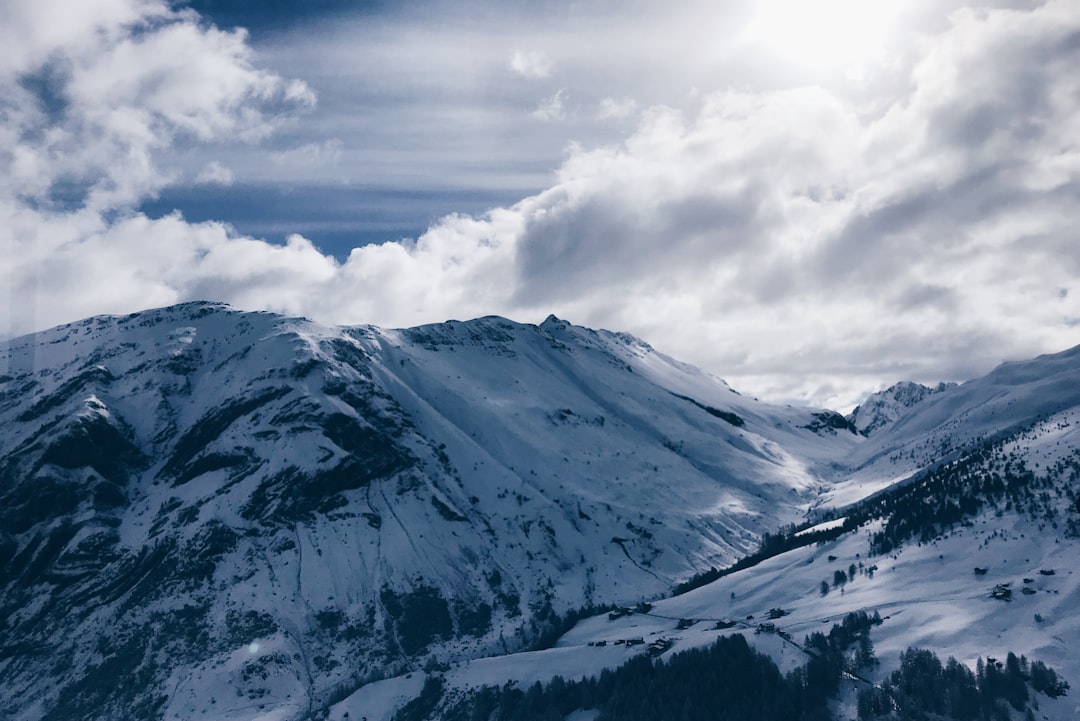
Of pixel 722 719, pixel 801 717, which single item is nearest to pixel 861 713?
pixel 801 717

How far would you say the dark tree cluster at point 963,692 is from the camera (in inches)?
7313

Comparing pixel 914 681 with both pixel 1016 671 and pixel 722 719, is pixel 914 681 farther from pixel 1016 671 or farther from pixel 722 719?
pixel 722 719

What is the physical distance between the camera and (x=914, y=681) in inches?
7766

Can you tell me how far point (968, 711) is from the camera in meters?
184

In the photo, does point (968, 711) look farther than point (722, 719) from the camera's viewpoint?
No

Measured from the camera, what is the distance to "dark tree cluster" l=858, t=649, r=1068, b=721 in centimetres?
18575

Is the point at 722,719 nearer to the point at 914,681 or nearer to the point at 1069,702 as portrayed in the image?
the point at 914,681

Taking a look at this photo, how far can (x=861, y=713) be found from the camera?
192 m

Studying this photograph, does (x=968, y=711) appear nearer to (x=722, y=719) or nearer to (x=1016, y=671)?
(x=1016, y=671)

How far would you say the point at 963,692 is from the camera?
190 metres

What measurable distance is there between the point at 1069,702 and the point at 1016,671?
36.1 ft

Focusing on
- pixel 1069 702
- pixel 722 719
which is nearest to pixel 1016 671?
pixel 1069 702

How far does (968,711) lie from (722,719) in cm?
4848

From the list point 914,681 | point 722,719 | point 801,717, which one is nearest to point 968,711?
point 914,681
